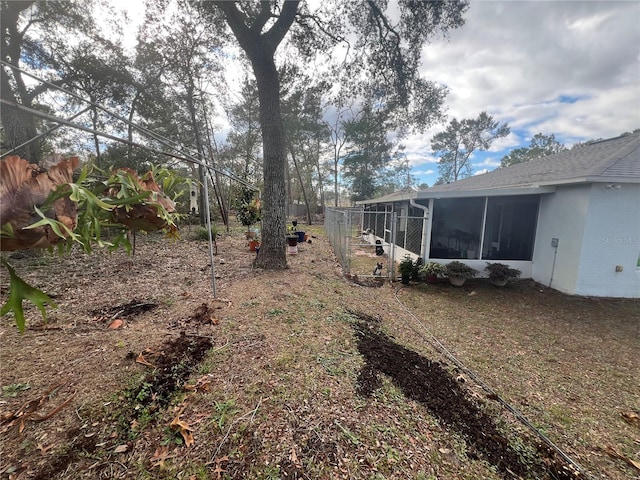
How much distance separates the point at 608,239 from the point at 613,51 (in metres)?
4.47

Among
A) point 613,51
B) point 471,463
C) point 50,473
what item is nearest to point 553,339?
point 471,463

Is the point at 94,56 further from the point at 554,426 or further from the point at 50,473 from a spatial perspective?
the point at 554,426

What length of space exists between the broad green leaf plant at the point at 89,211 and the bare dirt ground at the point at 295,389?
1.29m

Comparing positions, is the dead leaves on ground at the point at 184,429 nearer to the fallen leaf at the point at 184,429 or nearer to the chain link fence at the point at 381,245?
the fallen leaf at the point at 184,429

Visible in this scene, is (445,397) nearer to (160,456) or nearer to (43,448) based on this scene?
(160,456)

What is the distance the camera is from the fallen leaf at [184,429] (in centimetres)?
175

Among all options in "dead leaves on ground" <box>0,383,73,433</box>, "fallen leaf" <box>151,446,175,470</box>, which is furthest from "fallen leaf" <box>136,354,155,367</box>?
"fallen leaf" <box>151,446,175,470</box>

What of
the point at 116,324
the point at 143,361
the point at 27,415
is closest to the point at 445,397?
the point at 143,361

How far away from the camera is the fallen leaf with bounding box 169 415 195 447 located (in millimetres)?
1751

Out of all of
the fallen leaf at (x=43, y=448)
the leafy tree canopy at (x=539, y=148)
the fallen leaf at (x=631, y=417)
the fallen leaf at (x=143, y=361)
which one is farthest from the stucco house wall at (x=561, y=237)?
the leafy tree canopy at (x=539, y=148)

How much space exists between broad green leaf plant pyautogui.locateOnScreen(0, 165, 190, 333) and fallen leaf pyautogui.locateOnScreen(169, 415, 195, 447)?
4.24 ft

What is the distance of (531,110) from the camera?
14234 millimetres

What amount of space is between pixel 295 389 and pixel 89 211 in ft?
6.73

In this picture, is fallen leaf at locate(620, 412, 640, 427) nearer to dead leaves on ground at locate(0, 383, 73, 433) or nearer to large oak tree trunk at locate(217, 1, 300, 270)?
dead leaves on ground at locate(0, 383, 73, 433)
